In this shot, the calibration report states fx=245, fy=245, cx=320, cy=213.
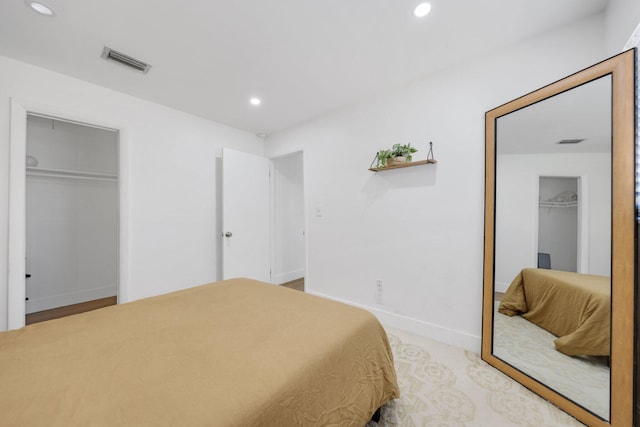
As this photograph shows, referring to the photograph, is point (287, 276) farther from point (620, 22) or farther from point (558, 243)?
point (620, 22)

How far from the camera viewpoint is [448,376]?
173 centimetres

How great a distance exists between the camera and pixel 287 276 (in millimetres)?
4238

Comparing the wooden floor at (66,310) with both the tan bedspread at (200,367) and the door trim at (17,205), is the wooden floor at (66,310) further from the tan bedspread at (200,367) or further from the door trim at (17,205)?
the tan bedspread at (200,367)

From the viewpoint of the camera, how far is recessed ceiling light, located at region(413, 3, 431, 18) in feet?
4.91

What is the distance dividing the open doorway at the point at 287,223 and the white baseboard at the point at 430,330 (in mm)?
1683

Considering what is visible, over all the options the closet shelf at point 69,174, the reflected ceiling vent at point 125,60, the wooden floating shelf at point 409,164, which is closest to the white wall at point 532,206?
the wooden floating shelf at point 409,164

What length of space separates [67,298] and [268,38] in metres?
3.93

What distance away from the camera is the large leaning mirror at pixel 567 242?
1217 mm

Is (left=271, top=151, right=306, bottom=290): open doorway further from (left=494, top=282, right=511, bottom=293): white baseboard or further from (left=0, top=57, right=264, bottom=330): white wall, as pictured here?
(left=494, top=282, right=511, bottom=293): white baseboard

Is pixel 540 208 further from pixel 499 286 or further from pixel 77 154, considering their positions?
pixel 77 154

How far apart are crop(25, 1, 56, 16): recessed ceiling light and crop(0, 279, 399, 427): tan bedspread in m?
1.85

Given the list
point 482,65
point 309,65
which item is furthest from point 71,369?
point 482,65

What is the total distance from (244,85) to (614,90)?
103 inches

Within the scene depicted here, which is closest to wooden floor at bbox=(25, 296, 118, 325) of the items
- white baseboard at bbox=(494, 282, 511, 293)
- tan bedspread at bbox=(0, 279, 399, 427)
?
tan bedspread at bbox=(0, 279, 399, 427)
